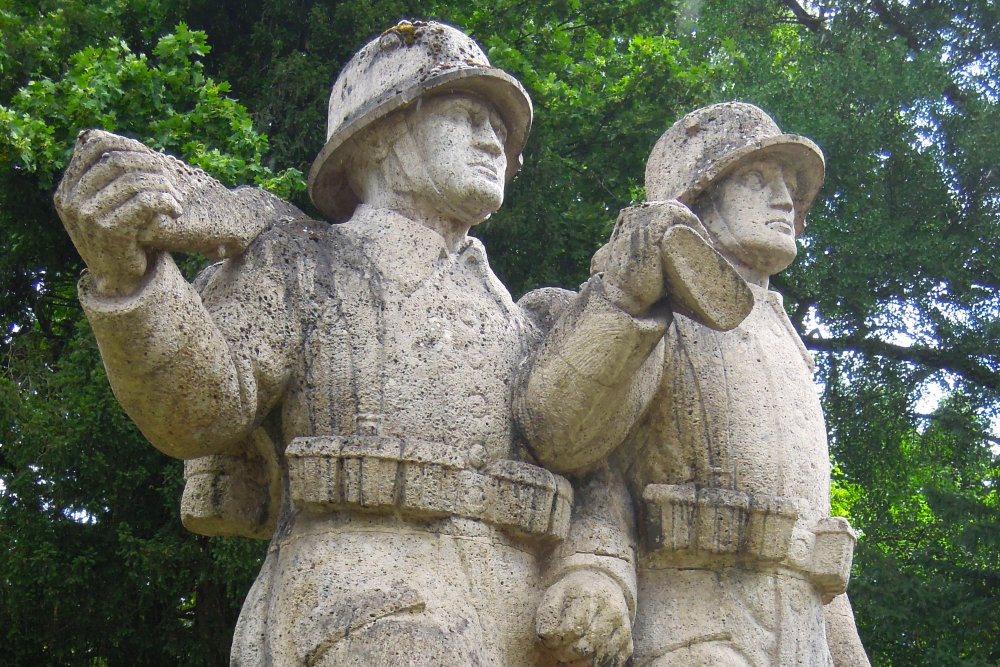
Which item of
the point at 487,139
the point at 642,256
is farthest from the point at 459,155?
the point at 642,256

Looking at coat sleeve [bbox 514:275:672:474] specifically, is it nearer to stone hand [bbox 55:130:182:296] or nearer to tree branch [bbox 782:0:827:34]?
stone hand [bbox 55:130:182:296]

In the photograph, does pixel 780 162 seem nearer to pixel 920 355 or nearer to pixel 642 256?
pixel 642 256

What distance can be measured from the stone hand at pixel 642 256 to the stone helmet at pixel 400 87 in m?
0.75

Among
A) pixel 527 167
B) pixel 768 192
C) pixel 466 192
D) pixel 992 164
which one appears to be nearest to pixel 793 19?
pixel 992 164

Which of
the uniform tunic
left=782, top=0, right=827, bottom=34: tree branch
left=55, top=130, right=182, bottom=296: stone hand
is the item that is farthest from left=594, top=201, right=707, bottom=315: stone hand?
left=782, top=0, right=827, bottom=34: tree branch

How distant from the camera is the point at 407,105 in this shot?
15.0 ft

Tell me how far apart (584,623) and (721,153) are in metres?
1.90

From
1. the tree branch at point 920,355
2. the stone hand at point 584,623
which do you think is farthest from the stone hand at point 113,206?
the tree branch at point 920,355

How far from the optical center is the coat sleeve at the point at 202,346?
→ 12.4 ft

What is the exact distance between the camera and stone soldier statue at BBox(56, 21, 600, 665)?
12.5 ft

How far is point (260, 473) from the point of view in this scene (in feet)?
14.7

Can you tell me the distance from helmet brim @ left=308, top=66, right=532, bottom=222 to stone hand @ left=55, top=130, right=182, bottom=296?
103 cm

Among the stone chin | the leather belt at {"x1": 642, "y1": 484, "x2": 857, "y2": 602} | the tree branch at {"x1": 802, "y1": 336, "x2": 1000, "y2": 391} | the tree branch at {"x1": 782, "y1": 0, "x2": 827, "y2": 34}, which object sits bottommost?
the leather belt at {"x1": 642, "y1": 484, "x2": 857, "y2": 602}

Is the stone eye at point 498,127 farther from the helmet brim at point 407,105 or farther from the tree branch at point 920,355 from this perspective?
the tree branch at point 920,355
